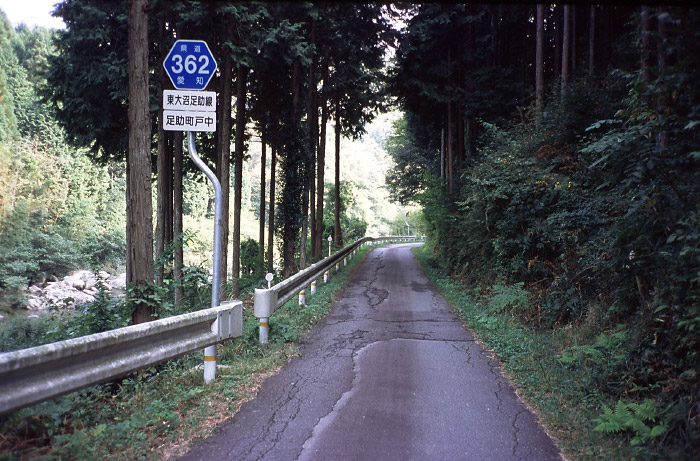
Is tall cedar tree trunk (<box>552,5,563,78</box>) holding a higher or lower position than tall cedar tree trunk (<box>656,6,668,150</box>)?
higher

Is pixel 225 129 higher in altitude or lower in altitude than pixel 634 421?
higher

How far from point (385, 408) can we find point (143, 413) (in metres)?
2.43

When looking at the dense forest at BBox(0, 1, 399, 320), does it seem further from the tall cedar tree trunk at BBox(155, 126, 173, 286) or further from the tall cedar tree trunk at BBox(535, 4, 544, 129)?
the tall cedar tree trunk at BBox(535, 4, 544, 129)

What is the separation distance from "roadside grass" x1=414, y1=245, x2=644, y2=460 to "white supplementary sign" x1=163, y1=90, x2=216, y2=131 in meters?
5.13

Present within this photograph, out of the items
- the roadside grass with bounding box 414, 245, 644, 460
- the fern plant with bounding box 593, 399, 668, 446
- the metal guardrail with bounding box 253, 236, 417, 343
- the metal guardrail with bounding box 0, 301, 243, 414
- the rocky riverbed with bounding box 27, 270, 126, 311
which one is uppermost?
the metal guardrail with bounding box 0, 301, 243, 414

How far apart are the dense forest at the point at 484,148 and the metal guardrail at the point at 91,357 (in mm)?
1456

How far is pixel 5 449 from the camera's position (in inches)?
135

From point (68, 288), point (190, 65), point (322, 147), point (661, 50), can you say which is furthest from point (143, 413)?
point (68, 288)

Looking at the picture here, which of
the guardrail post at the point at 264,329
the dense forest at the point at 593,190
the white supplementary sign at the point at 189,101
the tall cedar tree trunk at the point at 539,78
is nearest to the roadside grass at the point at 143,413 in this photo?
the guardrail post at the point at 264,329

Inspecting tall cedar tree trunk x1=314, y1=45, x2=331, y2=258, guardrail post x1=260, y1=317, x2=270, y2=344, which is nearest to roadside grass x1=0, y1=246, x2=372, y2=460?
guardrail post x1=260, y1=317, x2=270, y2=344

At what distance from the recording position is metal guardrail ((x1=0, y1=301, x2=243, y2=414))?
3.21 m

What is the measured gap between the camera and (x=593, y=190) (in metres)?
8.96

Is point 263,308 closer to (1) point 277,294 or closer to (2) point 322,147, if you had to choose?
(1) point 277,294

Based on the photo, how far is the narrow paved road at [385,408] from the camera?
158 inches
